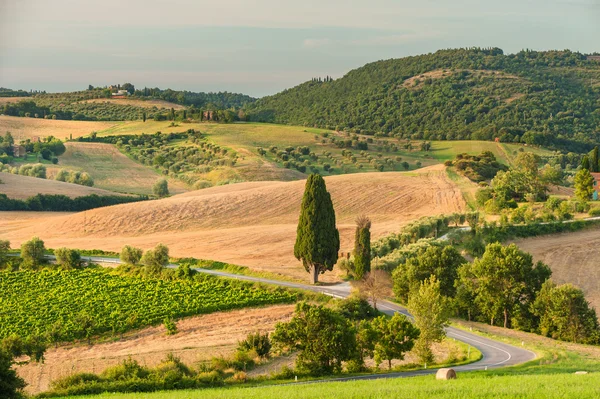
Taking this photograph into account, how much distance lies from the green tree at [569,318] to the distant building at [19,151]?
113428 mm

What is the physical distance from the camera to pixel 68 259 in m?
65.0

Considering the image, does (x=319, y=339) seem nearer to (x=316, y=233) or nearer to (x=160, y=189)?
(x=316, y=233)

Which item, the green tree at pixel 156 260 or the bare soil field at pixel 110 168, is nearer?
the green tree at pixel 156 260

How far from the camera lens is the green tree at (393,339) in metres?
37.1

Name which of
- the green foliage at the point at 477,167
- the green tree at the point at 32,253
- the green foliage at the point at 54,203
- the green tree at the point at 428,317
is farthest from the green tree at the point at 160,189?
the green tree at the point at 428,317

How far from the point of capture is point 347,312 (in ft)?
154

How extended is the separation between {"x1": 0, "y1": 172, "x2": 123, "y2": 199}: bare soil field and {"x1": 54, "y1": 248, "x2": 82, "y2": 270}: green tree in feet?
129

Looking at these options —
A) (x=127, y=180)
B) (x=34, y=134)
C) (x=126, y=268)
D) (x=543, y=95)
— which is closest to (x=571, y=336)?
(x=126, y=268)

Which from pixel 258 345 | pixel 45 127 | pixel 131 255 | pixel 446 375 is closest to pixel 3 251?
pixel 131 255

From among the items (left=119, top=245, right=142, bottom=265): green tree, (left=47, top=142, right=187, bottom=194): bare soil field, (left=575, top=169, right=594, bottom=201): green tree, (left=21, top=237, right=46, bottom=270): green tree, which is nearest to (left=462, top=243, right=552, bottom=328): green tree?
(left=119, top=245, right=142, bottom=265): green tree

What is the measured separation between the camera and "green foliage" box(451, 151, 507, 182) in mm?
102562

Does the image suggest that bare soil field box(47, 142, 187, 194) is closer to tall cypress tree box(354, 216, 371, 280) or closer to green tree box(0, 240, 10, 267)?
green tree box(0, 240, 10, 267)

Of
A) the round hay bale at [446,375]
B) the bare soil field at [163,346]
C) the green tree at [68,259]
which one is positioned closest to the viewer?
the round hay bale at [446,375]

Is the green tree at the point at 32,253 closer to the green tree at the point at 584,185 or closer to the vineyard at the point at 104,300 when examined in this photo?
the vineyard at the point at 104,300
